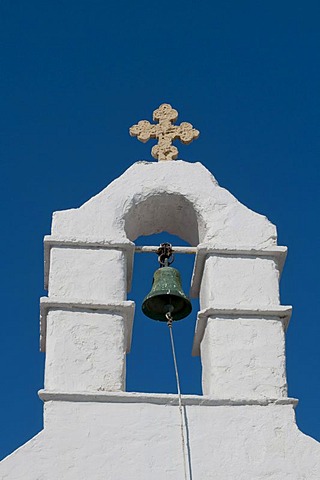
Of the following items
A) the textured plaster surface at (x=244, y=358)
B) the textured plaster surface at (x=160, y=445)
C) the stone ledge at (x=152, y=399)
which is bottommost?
the textured plaster surface at (x=160, y=445)

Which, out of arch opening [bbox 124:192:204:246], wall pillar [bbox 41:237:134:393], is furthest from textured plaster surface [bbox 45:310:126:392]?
arch opening [bbox 124:192:204:246]

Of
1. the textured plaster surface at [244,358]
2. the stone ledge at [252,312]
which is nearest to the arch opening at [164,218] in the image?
the stone ledge at [252,312]

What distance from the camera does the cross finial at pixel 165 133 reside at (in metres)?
9.02

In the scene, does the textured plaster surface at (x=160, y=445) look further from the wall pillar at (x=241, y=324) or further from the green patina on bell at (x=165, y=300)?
the green patina on bell at (x=165, y=300)

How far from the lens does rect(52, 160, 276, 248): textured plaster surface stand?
8.44 m

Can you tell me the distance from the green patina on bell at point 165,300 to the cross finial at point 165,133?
1.02 m

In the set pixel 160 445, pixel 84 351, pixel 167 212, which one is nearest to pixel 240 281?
pixel 167 212

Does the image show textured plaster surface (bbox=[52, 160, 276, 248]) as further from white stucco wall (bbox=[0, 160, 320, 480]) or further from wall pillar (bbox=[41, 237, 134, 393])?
wall pillar (bbox=[41, 237, 134, 393])

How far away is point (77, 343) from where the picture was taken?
7855 mm

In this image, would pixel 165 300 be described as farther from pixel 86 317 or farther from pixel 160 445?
pixel 160 445

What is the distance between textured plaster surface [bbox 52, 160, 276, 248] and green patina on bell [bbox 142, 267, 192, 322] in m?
0.37

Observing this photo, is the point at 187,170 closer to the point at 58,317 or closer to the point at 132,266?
the point at 132,266

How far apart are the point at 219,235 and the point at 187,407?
140 centimetres

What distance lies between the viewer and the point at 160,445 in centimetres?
743
